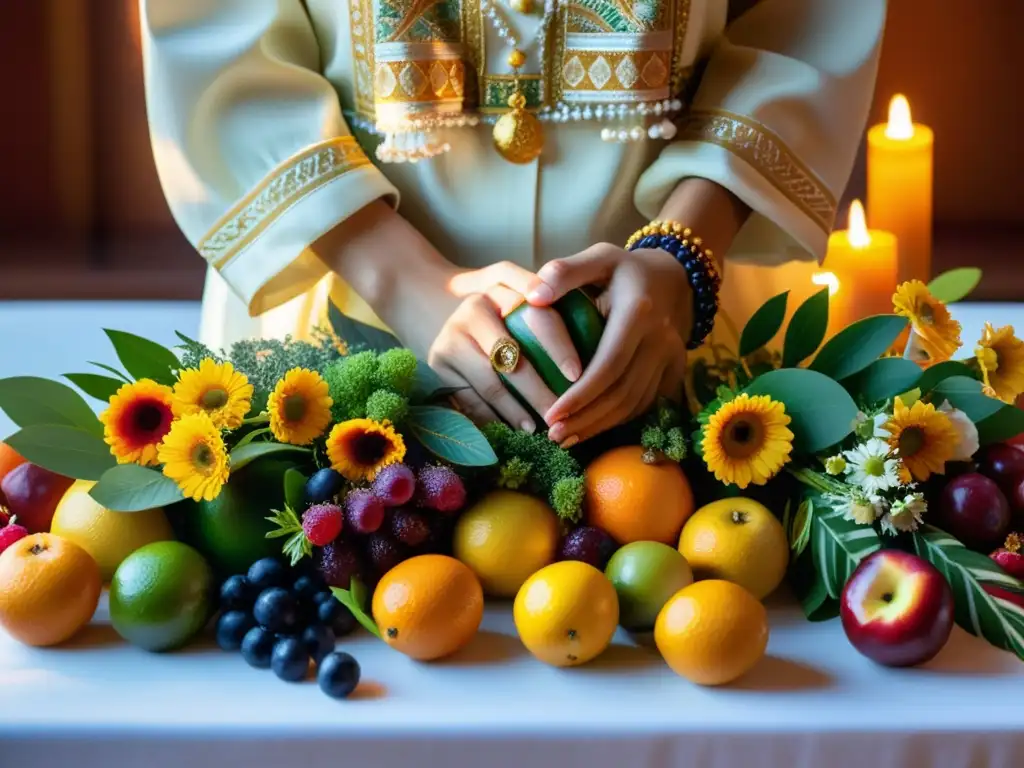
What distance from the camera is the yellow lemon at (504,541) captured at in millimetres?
632

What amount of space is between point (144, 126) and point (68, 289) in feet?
0.70

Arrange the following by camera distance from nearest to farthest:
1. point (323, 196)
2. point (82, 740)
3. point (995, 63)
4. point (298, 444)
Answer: point (82, 740)
point (298, 444)
point (323, 196)
point (995, 63)

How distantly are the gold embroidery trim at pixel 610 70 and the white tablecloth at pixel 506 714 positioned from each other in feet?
1.17

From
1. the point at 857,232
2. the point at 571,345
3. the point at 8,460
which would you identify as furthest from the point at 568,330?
the point at 857,232

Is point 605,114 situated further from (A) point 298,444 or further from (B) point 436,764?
(B) point 436,764

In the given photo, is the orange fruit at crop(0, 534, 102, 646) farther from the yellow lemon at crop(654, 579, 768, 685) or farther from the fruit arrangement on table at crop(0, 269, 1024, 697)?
the yellow lemon at crop(654, 579, 768, 685)

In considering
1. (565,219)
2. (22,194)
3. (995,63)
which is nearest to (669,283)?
(565,219)

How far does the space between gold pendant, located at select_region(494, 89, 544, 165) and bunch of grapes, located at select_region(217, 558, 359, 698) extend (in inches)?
11.9

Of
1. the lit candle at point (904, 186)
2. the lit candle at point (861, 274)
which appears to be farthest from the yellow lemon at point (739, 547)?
the lit candle at point (904, 186)

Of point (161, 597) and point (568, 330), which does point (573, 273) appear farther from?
point (161, 597)

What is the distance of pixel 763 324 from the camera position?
0.75 metres

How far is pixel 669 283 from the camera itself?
2.41 ft

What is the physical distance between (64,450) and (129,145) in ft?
→ 3.02

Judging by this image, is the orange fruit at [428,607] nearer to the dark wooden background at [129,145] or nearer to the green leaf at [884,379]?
the green leaf at [884,379]
